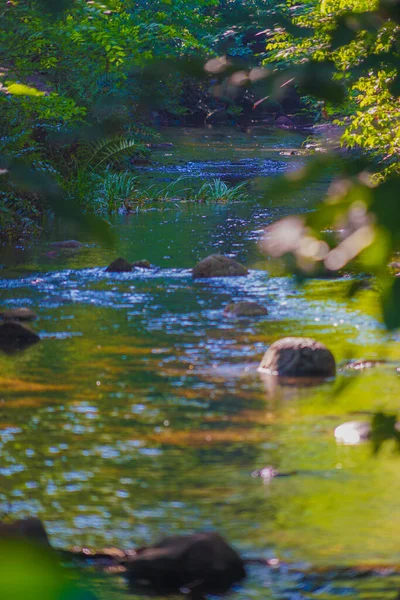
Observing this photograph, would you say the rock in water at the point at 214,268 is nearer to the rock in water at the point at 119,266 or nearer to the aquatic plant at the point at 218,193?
the rock in water at the point at 119,266

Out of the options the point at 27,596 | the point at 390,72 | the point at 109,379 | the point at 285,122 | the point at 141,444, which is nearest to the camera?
the point at 27,596

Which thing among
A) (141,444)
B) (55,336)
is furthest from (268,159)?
(141,444)

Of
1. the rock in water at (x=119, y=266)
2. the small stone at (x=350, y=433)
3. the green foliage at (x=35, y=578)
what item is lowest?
the rock in water at (x=119, y=266)

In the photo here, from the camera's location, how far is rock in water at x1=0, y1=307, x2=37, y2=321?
1234 cm

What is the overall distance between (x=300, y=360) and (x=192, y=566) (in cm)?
470

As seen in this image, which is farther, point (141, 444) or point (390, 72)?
point (141, 444)

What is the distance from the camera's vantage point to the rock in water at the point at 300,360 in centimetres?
984

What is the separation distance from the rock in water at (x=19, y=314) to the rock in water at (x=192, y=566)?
23.6ft

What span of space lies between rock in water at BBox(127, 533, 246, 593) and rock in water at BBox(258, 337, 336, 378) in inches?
177

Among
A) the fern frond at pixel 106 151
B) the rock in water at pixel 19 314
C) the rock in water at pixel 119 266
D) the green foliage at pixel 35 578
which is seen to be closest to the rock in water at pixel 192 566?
the green foliage at pixel 35 578

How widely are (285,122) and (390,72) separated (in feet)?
152

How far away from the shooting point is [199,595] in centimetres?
545

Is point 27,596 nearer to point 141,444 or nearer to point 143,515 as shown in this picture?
point 143,515

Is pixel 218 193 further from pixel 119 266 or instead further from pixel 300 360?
pixel 300 360
